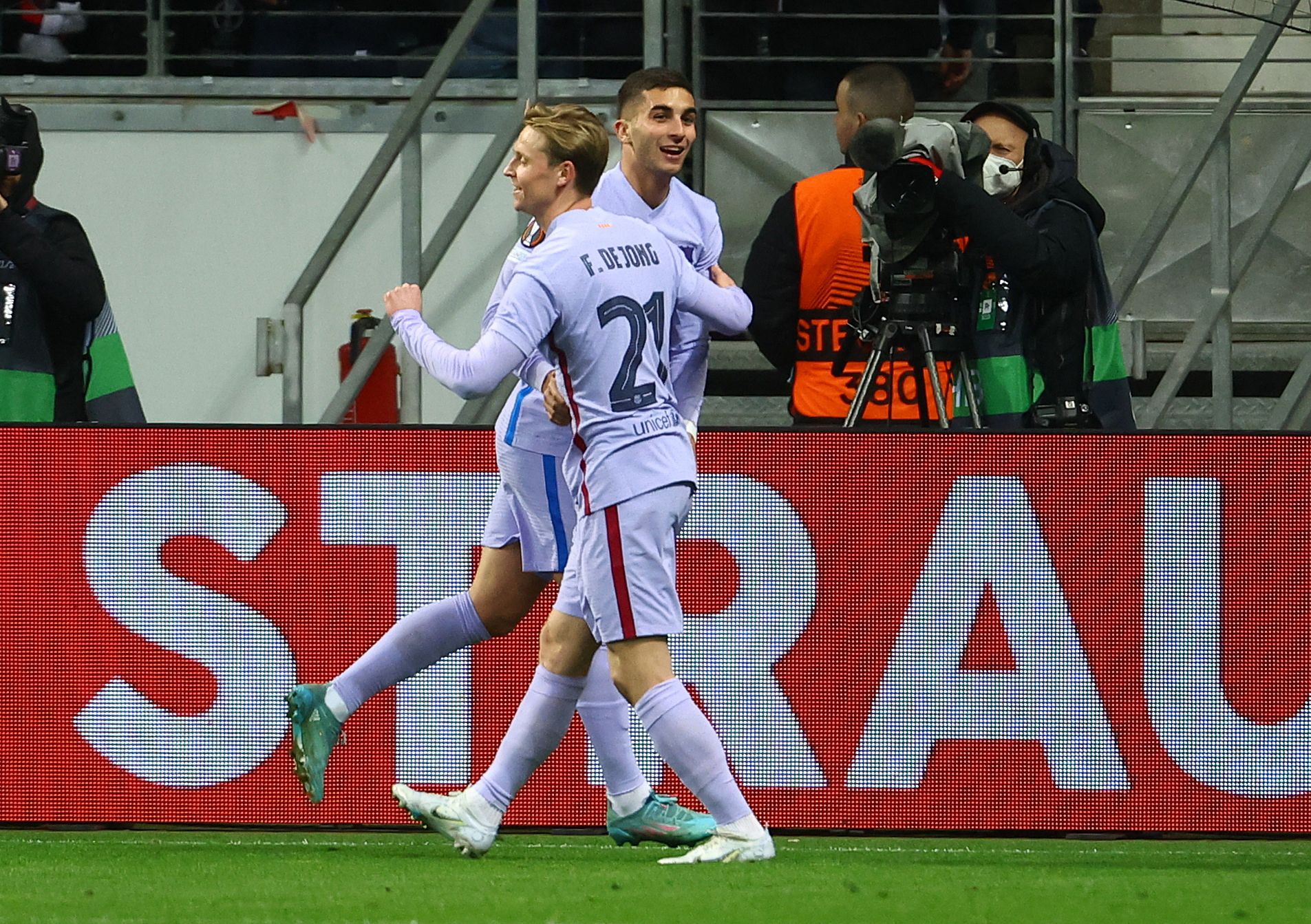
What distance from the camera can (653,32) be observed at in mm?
9492

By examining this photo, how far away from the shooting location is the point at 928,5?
1095 centimetres

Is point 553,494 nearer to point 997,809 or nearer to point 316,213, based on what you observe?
point 997,809

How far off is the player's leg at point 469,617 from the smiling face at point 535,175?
0.65 metres

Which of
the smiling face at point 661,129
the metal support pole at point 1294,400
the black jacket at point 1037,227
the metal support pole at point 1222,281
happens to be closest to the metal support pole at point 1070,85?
the metal support pole at point 1222,281

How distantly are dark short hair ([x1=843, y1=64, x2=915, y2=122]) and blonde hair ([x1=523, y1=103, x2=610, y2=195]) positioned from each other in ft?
6.63

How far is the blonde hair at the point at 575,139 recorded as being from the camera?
5.78m

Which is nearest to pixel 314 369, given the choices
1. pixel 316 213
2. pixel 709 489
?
pixel 316 213

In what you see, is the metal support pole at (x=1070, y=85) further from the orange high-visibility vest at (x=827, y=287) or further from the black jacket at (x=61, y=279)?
the black jacket at (x=61, y=279)

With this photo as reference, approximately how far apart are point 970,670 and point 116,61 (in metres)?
5.99

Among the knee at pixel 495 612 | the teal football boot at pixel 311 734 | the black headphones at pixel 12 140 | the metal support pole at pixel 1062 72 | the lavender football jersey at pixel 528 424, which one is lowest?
the teal football boot at pixel 311 734

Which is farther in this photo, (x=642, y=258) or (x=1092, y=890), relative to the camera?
(x=642, y=258)

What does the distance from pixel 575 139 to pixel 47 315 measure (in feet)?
8.74

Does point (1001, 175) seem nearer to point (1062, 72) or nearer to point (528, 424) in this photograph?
point (528, 424)

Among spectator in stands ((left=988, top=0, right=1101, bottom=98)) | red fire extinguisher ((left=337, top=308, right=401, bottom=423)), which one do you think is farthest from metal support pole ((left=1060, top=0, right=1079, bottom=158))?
red fire extinguisher ((left=337, top=308, right=401, bottom=423))
